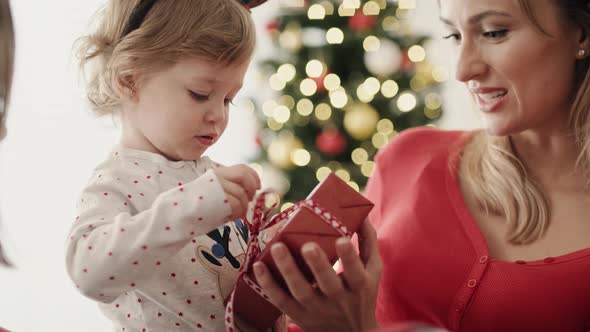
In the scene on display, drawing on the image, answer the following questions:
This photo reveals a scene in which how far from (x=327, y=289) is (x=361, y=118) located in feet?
7.50

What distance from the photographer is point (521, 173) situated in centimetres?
173

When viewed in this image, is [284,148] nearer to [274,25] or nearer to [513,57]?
[274,25]

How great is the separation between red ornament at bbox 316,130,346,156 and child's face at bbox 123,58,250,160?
6.69 feet

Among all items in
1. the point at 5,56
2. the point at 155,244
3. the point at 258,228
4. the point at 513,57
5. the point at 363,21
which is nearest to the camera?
the point at 155,244

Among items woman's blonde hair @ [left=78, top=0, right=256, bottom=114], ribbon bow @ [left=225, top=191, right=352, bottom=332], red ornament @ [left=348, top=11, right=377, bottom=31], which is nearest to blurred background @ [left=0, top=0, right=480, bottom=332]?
red ornament @ [left=348, top=11, right=377, bottom=31]

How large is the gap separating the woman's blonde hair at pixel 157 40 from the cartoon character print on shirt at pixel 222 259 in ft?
1.20

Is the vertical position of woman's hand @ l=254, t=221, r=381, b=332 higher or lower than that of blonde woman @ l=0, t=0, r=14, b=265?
lower

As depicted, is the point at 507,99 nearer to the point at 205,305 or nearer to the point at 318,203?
the point at 318,203

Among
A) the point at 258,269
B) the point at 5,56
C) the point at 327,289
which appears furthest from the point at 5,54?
the point at 327,289

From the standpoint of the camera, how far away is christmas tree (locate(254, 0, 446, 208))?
3365 millimetres

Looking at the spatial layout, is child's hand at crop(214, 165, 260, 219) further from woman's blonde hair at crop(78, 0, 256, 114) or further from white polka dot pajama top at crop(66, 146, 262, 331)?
woman's blonde hair at crop(78, 0, 256, 114)

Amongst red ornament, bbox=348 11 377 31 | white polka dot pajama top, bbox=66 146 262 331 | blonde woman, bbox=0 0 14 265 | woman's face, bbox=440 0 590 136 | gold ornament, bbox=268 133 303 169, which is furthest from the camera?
gold ornament, bbox=268 133 303 169

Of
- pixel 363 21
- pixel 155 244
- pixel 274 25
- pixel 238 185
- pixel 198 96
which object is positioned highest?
pixel 363 21

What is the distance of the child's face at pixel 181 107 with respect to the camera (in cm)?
132
